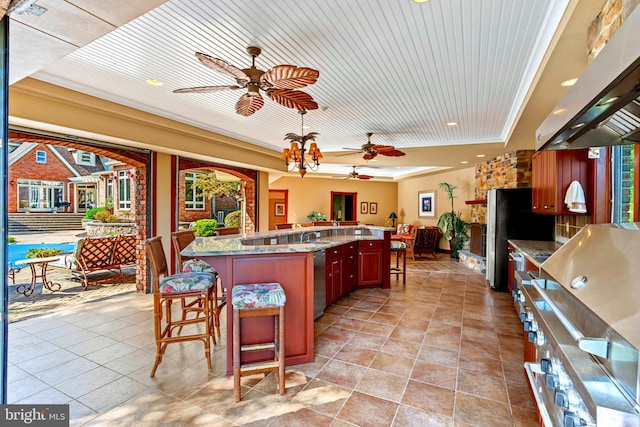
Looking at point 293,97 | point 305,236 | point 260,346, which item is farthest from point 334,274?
point 293,97

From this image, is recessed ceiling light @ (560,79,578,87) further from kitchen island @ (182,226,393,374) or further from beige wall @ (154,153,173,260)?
beige wall @ (154,153,173,260)

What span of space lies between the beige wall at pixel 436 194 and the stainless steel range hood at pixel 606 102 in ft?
24.3

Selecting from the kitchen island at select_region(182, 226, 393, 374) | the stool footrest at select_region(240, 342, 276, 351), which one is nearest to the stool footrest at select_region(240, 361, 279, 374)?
the stool footrest at select_region(240, 342, 276, 351)

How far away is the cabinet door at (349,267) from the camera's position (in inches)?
178

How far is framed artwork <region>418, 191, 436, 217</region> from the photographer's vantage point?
386 inches

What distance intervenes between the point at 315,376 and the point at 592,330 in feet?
6.52

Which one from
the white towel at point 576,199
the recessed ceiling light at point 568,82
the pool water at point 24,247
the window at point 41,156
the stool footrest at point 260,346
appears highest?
the window at point 41,156

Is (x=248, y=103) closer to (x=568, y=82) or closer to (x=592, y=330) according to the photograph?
Answer: (x=592, y=330)

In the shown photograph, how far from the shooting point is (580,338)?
0.91 metres

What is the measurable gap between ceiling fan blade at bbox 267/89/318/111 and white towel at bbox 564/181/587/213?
2848 millimetres

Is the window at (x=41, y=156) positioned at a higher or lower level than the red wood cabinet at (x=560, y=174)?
higher

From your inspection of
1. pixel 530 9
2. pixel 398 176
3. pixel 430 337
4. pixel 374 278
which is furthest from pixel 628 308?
pixel 398 176

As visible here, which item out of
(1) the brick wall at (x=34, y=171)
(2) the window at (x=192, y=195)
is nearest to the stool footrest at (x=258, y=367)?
(2) the window at (x=192, y=195)

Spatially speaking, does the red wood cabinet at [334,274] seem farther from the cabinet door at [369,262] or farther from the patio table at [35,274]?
the patio table at [35,274]
